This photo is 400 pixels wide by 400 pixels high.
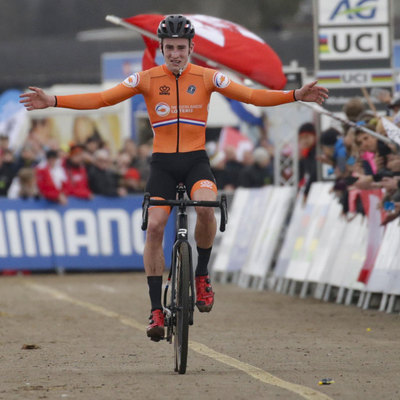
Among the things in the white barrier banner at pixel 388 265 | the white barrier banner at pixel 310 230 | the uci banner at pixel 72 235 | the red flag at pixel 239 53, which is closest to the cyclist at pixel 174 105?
the white barrier banner at pixel 388 265

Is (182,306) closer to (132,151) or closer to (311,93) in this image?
(311,93)

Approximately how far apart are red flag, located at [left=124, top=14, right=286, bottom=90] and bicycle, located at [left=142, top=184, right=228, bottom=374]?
24.7 feet

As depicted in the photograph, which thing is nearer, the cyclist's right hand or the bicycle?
the bicycle

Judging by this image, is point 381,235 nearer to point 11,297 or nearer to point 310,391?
point 11,297

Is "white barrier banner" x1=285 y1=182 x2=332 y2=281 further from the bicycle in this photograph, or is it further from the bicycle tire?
the bicycle tire

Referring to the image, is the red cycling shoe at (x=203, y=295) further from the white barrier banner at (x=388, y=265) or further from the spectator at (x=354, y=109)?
the spectator at (x=354, y=109)

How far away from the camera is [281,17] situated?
244 ft

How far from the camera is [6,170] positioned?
2536 cm

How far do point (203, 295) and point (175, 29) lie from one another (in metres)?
1.96

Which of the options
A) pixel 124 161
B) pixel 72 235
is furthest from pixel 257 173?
pixel 72 235

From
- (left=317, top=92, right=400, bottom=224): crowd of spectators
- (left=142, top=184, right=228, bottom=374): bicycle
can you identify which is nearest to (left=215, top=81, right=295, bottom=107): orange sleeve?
(left=142, top=184, right=228, bottom=374): bicycle

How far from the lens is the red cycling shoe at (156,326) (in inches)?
383

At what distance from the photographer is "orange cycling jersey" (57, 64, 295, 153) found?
9.95 meters

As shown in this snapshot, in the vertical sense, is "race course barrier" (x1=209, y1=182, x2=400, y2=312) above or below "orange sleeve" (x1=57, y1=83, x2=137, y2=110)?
below
